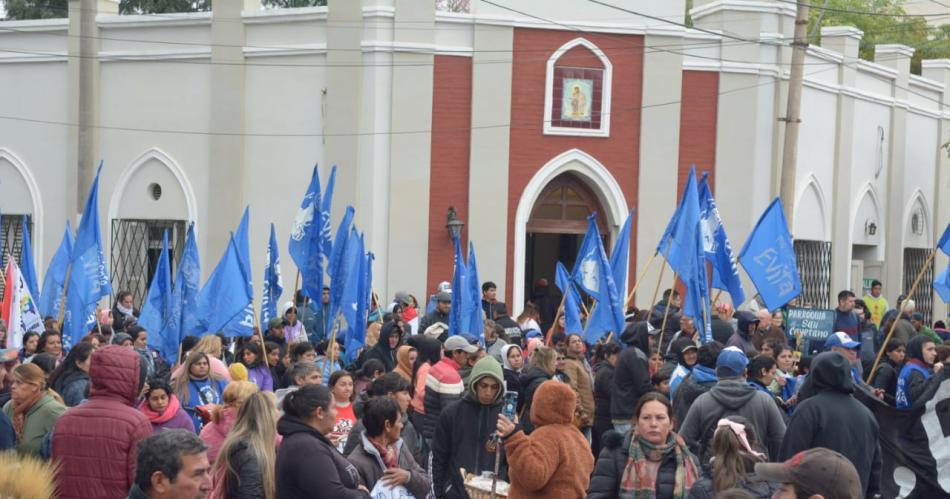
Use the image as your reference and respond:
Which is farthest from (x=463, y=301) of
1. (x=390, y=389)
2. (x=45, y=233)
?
(x=45, y=233)

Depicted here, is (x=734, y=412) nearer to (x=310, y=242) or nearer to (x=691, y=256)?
(x=691, y=256)

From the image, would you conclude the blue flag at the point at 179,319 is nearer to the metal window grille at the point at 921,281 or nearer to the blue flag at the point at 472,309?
the blue flag at the point at 472,309

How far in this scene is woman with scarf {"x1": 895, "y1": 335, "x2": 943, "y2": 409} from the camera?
12.4 meters

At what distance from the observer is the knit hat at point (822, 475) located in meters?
5.23

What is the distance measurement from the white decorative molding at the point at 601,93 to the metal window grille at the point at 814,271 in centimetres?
497

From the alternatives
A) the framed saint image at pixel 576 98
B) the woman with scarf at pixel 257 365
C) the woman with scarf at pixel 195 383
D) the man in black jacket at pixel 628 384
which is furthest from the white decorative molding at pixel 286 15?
the woman with scarf at pixel 195 383

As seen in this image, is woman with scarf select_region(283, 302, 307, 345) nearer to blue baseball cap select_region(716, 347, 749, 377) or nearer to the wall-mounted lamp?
the wall-mounted lamp

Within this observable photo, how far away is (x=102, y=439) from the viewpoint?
750 centimetres

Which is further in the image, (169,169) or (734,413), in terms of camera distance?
(169,169)

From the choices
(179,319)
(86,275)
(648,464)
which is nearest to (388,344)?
(179,319)

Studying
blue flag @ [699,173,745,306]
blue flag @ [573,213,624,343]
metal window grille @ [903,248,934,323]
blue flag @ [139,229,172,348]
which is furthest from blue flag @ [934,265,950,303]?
metal window grille @ [903,248,934,323]

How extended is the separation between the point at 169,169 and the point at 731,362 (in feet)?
59.2

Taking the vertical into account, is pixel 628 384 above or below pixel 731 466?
below

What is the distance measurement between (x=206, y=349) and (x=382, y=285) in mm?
11561
